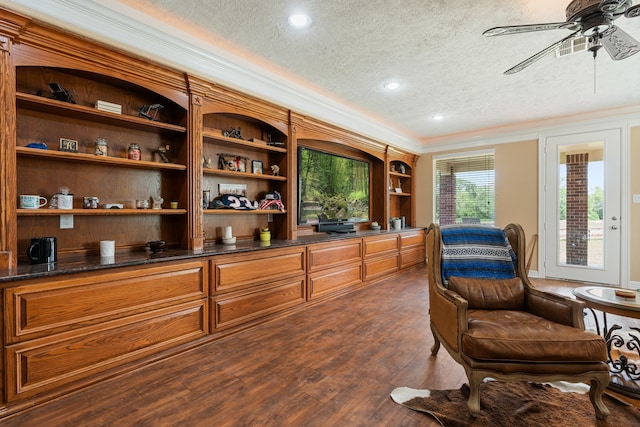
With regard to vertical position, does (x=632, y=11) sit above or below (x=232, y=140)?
above

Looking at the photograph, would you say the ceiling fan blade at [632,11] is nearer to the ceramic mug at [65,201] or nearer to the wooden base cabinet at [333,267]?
the wooden base cabinet at [333,267]

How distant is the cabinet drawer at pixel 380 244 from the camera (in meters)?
4.62

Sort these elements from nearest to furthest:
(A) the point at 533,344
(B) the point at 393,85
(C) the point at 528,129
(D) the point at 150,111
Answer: (A) the point at 533,344
(D) the point at 150,111
(B) the point at 393,85
(C) the point at 528,129

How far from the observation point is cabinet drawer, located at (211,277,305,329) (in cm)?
269

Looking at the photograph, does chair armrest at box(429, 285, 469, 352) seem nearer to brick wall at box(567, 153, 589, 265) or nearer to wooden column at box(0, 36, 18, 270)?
wooden column at box(0, 36, 18, 270)

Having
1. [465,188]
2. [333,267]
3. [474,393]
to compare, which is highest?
[465,188]

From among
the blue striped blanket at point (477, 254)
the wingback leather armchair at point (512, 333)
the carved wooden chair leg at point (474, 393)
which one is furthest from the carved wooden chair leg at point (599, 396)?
the blue striped blanket at point (477, 254)

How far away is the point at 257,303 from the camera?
300 centimetres

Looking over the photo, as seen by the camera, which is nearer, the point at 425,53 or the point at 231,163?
the point at 425,53

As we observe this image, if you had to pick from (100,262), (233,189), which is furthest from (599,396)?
(233,189)

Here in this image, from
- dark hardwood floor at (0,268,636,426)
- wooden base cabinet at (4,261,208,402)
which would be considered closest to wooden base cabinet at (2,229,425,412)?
wooden base cabinet at (4,261,208,402)

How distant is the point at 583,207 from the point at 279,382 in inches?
208

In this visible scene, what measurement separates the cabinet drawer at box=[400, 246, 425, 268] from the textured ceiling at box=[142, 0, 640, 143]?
2550 millimetres

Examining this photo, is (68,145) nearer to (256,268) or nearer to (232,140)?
(232,140)
